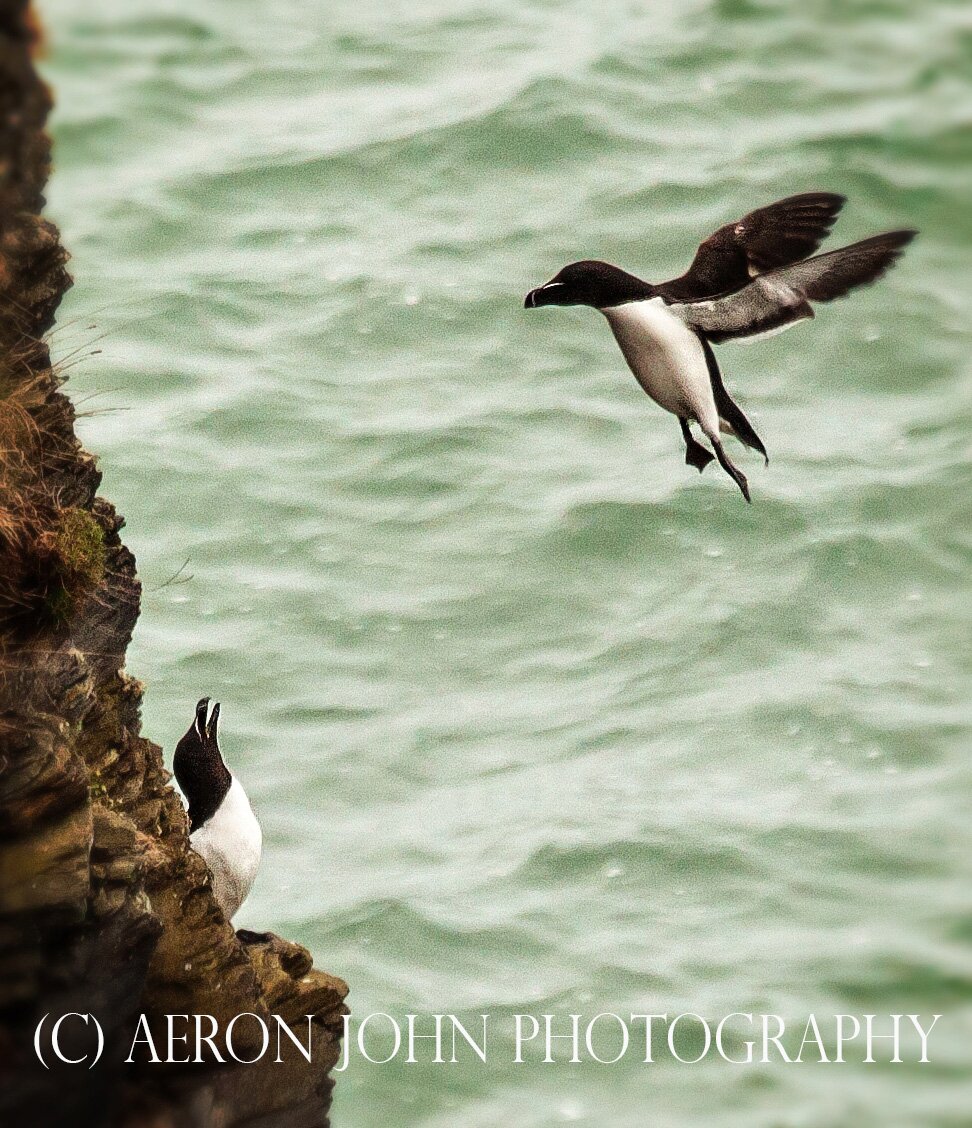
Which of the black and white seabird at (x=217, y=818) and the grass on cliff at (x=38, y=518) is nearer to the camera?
the grass on cliff at (x=38, y=518)

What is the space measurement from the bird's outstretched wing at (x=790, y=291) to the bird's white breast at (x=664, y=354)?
0.13 meters

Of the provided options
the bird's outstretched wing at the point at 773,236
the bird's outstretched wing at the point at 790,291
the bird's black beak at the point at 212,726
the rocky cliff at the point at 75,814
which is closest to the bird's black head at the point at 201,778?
the bird's black beak at the point at 212,726

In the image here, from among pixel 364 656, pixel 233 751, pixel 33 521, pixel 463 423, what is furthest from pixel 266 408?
pixel 33 521

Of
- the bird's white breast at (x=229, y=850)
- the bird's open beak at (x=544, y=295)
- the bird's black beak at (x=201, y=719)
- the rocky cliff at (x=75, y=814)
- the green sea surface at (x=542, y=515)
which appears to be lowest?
the green sea surface at (x=542, y=515)

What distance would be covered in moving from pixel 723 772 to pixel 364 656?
11.2 feet

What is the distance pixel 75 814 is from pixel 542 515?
1455 centimetres

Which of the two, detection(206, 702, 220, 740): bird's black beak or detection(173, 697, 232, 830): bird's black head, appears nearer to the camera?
detection(173, 697, 232, 830): bird's black head

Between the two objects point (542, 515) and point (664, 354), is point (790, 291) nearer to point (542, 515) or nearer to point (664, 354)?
point (664, 354)

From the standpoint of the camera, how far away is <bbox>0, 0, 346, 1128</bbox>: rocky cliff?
283 inches

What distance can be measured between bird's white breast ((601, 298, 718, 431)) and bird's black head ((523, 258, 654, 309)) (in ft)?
0.16

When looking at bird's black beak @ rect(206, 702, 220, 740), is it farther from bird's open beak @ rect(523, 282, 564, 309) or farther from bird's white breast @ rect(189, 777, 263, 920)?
bird's open beak @ rect(523, 282, 564, 309)

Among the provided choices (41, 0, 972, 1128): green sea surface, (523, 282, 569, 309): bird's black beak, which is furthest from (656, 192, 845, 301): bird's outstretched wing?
(41, 0, 972, 1128): green sea surface

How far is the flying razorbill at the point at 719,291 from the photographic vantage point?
851cm

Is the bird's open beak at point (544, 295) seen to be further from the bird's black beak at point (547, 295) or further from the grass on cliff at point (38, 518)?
the grass on cliff at point (38, 518)
